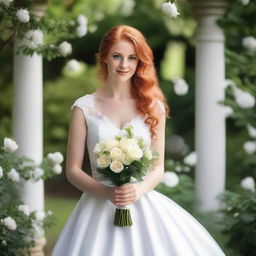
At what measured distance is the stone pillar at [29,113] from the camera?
6453mm

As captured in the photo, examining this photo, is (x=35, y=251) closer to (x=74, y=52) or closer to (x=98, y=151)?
(x=98, y=151)

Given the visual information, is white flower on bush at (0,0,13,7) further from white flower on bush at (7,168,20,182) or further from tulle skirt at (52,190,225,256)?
tulle skirt at (52,190,225,256)

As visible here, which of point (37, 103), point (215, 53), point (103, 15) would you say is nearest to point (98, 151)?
point (37, 103)

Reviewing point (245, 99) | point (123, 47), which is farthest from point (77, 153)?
point (245, 99)

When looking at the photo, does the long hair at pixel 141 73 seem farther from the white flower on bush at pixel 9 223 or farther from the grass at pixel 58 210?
Result: the grass at pixel 58 210

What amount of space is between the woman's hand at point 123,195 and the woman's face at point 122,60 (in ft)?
2.27

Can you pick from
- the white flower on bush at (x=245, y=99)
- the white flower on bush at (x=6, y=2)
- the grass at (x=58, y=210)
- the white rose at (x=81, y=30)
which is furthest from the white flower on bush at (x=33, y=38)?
the grass at (x=58, y=210)

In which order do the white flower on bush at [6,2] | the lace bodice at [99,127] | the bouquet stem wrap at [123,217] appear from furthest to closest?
the white flower on bush at [6,2], the lace bodice at [99,127], the bouquet stem wrap at [123,217]

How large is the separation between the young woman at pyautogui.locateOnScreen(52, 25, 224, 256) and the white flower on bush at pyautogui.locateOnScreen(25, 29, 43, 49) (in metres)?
1.44

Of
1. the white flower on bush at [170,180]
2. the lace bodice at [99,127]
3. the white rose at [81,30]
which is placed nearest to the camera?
the lace bodice at [99,127]

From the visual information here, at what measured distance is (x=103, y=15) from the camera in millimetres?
14242

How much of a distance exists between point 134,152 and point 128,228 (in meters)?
0.55

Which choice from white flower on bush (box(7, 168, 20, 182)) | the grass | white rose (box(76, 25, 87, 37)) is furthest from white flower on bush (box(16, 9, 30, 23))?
the grass

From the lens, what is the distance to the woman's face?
4.29m
